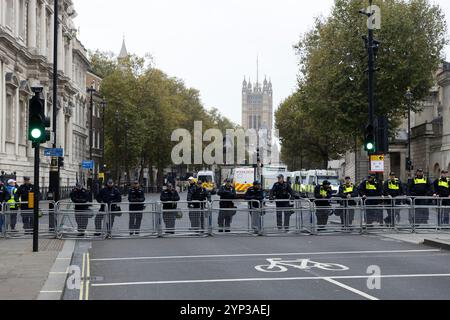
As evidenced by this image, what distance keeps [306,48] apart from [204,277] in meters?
58.0

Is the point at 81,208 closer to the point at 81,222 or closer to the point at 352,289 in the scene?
the point at 81,222

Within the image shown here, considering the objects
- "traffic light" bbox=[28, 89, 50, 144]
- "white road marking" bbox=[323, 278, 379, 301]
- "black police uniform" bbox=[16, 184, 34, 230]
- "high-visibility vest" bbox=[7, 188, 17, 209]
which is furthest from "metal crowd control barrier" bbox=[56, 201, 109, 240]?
"white road marking" bbox=[323, 278, 379, 301]

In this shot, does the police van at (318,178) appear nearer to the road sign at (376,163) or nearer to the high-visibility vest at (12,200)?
the road sign at (376,163)

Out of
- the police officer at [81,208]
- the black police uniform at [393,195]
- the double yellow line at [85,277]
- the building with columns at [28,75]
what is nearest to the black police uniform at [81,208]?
the police officer at [81,208]

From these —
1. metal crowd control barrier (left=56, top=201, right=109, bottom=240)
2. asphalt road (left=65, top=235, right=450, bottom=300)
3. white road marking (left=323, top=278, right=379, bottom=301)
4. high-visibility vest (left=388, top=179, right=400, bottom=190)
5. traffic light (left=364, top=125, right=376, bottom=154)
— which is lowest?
asphalt road (left=65, top=235, right=450, bottom=300)

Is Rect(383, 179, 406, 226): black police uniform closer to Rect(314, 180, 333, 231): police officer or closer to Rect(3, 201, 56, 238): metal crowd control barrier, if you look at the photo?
Rect(314, 180, 333, 231): police officer

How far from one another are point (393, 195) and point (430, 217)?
8.27 feet

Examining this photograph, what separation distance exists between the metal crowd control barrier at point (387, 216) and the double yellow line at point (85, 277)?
10.0 meters

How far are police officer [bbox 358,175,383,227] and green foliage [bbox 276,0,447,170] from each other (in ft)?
95.4

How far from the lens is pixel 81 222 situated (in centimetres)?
2275

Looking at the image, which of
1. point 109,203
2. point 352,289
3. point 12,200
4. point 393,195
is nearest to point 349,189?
point 393,195

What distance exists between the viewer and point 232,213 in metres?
23.8

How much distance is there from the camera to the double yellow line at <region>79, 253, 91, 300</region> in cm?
1143
